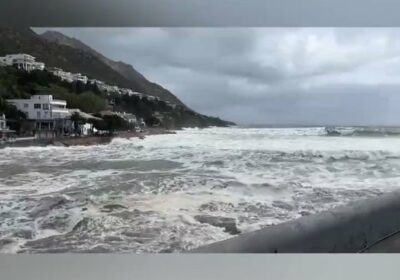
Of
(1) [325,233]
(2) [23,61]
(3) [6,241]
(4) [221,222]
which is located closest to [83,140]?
(2) [23,61]

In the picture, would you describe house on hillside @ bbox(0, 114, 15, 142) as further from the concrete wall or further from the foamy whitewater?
the concrete wall

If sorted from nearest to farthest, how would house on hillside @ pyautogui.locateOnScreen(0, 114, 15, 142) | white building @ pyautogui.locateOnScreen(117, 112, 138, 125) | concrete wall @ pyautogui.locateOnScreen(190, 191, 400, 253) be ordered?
concrete wall @ pyautogui.locateOnScreen(190, 191, 400, 253)
house on hillside @ pyautogui.locateOnScreen(0, 114, 15, 142)
white building @ pyautogui.locateOnScreen(117, 112, 138, 125)

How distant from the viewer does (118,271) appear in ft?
11.8

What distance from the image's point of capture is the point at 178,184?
3.65m

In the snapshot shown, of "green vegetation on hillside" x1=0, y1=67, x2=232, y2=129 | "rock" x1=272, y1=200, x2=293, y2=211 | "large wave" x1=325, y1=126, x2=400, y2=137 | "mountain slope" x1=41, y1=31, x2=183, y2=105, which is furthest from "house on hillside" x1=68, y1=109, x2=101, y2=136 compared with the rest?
"large wave" x1=325, y1=126, x2=400, y2=137

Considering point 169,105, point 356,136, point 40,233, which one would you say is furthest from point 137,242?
point 356,136

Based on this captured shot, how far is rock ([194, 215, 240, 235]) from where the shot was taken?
3543mm

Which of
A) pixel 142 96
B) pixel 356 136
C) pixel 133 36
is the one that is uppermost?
pixel 133 36

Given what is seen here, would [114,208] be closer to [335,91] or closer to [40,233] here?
[40,233]

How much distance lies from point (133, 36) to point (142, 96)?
348mm

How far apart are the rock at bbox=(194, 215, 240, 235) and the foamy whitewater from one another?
23mm

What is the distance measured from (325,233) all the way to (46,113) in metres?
1.74

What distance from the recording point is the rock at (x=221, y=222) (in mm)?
3543

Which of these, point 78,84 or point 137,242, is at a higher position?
point 78,84
